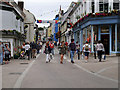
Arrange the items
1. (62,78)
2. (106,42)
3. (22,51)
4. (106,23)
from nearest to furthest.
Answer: (62,78), (22,51), (106,23), (106,42)

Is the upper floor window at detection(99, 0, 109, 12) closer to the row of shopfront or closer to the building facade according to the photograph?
the building facade

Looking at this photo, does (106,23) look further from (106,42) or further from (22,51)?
(22,51)

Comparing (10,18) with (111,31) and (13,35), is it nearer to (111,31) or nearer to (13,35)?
(13,35)

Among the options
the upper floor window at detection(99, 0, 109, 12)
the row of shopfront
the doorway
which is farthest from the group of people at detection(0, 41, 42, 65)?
the upper floor window at detection(99, 0, 109, 12)

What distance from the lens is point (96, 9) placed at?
2433 centimetres

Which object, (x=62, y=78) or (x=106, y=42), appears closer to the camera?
(x=62, y=78)

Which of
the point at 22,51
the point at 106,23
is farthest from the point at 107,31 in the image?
the point at 22,51

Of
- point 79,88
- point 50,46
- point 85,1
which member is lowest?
point 79,88

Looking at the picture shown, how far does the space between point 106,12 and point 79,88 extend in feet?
57.1

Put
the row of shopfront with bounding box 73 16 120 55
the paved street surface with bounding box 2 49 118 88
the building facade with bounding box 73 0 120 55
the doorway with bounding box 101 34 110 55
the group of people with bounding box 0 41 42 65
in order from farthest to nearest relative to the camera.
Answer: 1. the doorway with bounding box 101 34 110 55
2. the row of shopfront with bounding box 73 16 120 55
3. the building facade with bounding box 73 0 120 55
4. the group of people with bounding box 0 41 42 65
5. the paved street surface with bounding box 2 49 118 88

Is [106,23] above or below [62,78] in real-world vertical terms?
above

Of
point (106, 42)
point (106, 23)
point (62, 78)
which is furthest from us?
point (106, 42)

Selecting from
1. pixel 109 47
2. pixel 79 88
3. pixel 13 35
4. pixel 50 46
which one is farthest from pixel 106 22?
pixel 79 88

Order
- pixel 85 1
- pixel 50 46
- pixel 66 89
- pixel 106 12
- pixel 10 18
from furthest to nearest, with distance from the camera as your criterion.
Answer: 1. pixel 85 1
2. pixel 10 18
3. pixel 106 12
4. pixel 50 46
5. pixel 66 89
